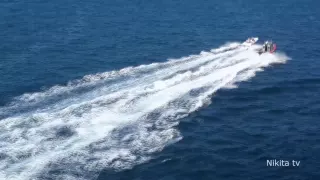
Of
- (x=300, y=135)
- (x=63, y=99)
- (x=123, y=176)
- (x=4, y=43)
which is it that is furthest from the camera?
(x=4, y=43)

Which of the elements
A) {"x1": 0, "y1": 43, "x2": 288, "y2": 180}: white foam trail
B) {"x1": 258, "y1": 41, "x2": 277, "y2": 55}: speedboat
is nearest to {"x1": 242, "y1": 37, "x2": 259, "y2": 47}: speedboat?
{"x1": 258, "y1": 41, "x2": 277, "y2": 55}: speedboat

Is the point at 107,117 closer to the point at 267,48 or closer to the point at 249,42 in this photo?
the point at 267,48

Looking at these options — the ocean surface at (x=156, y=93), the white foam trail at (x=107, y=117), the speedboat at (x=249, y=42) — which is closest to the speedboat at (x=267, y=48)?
the ocean surface at (x=156, y=93)

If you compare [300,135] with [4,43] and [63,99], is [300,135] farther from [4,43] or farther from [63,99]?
[4,43]

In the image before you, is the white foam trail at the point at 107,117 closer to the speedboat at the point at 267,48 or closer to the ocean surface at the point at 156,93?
the ocean surface at the point at 156,93

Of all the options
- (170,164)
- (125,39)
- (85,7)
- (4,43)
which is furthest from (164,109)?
(85,7)

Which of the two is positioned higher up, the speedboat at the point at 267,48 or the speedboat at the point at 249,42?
the speedboat at the point at 249,42
